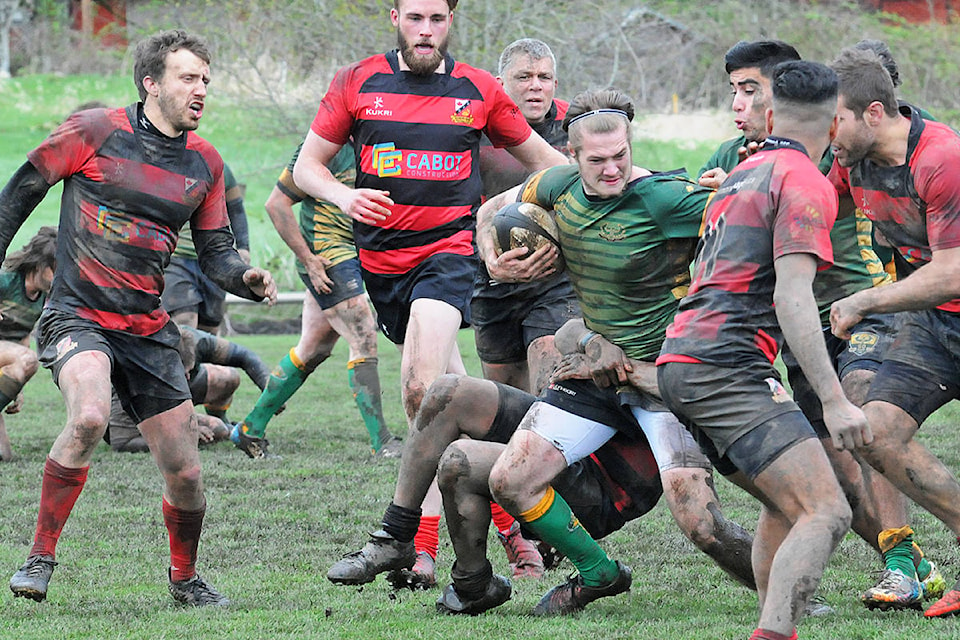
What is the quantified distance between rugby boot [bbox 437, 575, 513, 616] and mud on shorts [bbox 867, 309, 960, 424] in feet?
4.94

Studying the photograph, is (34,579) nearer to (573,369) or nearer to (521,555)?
(521,555)

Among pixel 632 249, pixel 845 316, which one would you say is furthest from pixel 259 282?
pixel 845 316

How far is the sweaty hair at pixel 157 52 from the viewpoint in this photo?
5430 mm

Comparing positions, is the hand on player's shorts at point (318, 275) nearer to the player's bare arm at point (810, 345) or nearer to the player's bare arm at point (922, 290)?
the player's bare arm at point (922, 290)

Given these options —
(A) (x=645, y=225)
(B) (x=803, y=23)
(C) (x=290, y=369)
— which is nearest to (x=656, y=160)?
(B) (x=803, y=23)

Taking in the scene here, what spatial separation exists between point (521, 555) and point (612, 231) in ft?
5.28

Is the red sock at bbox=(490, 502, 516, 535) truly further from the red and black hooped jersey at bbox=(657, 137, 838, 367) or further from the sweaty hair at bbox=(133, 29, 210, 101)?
the sweaty hair at bbox=(133, 29, 210, 101)

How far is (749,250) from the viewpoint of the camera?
3930mm

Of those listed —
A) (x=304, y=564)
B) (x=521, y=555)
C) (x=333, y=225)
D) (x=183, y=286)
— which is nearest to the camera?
(x=521, y=555)

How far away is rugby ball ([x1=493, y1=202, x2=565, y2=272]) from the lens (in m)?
4.82

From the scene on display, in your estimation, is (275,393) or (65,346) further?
(275,393)

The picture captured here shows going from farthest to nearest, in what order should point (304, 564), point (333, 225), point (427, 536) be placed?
1. point (333, 225)
2. point (304, 564)
3. point (427, 536)

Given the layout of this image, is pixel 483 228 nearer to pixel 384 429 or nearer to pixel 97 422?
pixel 97 422

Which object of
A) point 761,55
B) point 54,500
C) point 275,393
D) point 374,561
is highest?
point 761,55
